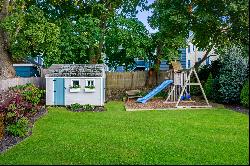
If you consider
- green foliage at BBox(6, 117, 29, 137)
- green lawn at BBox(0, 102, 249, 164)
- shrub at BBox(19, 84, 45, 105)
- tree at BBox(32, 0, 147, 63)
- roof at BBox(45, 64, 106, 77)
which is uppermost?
tree at BBox(32, 0, 147, 63)

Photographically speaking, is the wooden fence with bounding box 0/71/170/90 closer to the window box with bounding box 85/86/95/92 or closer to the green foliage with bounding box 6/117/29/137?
the window box with bounding box 85/86/95/92

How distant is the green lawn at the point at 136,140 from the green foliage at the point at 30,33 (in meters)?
5.70

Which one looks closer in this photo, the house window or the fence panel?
the house window

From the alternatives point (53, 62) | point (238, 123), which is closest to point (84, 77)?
point (53, 62)

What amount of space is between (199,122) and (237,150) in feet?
17.5

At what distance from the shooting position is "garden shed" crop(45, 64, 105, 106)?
22.0 metres

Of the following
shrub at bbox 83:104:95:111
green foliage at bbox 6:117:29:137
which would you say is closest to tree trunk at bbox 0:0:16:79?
shrub at bbox 83:104:95:111

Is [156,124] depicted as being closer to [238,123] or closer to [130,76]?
[238,123]

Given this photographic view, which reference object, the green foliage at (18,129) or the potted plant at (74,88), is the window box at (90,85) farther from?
the green foliage at (18,129)

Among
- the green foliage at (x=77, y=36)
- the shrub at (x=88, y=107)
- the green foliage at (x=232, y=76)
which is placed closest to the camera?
the shrub at (x=88, y=107)

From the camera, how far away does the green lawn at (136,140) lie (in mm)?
9047

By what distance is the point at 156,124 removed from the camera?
49.3 feet

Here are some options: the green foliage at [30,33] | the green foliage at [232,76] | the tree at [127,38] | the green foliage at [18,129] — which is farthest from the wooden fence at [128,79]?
the green foliage at [18,129]

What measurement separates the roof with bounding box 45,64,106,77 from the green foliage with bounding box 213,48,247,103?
6.65 metres
